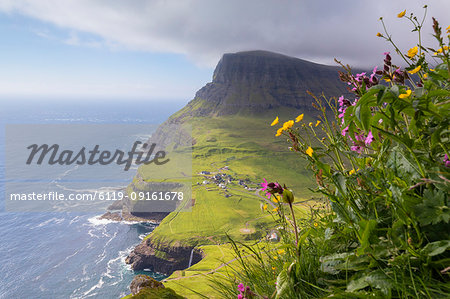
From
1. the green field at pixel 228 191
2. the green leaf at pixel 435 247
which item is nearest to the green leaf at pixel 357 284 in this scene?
the green leaf at pixel 435 247

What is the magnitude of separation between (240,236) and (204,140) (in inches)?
4400

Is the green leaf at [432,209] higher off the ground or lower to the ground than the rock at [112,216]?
higher

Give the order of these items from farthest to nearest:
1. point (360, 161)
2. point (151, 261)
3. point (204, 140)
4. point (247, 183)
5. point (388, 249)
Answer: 1. point (204, 140)
2. point (247, 183)
3. point (151, 261)
4. point (360, 161)
5. point (388, 249)

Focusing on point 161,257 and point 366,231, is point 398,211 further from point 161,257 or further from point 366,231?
point 161,257

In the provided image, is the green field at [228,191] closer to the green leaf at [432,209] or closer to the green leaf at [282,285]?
the green leaf at [282,285]

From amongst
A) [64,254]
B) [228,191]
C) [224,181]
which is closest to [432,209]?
[64,254]

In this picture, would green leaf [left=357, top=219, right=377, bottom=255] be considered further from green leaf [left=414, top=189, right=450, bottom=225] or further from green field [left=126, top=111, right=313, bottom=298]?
green field [left=126, top=111, right=313, bottom=298]

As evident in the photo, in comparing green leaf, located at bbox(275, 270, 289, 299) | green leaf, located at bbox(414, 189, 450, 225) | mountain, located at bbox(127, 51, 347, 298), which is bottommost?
mountain, located at bbox(127, 51, 347, 298)

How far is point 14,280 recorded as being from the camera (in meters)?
78.2

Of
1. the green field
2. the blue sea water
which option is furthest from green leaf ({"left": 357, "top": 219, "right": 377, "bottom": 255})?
the blue sea water

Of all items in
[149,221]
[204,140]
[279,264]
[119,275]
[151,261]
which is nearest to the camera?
[279,264]

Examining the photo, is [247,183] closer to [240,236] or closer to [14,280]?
[240,236]

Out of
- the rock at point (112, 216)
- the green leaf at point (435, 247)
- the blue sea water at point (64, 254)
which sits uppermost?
the green leaf at point (435, 247)

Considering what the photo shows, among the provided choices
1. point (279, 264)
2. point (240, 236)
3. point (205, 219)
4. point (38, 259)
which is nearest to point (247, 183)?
point (205, 219)
